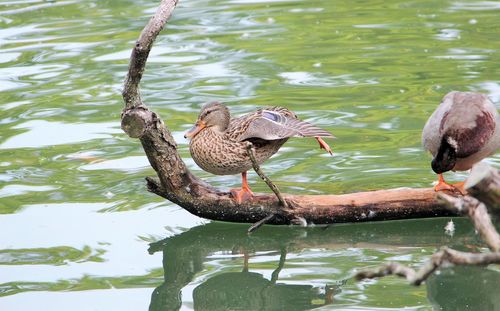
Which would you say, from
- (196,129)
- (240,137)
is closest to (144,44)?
(240,137)

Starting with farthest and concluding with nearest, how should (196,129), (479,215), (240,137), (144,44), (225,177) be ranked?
(225,177)
(196,129)
(240,137)
(144,44)
(479,215)

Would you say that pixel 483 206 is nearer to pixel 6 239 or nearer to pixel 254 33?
pixel 6 239

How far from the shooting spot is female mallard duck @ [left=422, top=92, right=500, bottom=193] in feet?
20.9

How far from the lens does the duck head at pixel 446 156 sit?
6.37 m

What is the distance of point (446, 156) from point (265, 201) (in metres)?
1.17

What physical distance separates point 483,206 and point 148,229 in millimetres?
3287

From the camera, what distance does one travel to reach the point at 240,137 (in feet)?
22.3

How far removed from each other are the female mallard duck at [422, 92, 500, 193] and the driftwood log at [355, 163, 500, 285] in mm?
2221

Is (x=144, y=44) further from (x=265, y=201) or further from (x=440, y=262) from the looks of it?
(x=440, y=262)

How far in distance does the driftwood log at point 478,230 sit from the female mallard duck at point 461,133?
7.29 feet

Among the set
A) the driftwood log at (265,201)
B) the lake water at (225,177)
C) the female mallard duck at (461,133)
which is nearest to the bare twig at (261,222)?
the driftwood log at (265,201)

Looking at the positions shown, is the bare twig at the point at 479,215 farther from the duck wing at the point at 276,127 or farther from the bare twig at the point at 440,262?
the duck wing at the point at 276,127

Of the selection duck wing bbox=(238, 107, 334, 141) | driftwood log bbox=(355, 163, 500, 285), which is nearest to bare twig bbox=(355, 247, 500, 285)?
driftwood log bbox=(355, 163, 500, 285)

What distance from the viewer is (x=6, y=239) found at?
6898 mm
